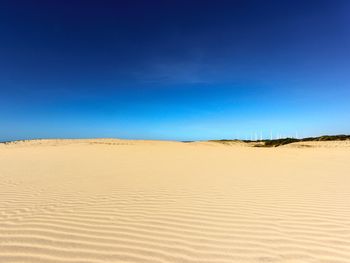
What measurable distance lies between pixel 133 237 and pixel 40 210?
7.32 ft

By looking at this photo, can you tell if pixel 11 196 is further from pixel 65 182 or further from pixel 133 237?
pixel 133 237

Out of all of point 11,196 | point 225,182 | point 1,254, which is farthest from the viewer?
point 225,182

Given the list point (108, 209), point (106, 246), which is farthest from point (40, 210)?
point (106, 246)

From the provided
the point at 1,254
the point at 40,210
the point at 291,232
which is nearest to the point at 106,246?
the point at 1,254

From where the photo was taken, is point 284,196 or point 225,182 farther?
point 225,182

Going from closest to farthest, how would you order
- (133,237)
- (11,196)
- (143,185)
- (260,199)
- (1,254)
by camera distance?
(1,254), (133,237), (260,199), (11,196), (143,185)

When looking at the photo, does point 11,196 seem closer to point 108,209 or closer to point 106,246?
point 108,209

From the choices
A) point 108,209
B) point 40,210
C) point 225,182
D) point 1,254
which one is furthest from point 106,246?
point 225,182

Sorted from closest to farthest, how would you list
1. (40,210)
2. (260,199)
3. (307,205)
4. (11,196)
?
(40,210) < (307,205) < (260,199) < (11,196)

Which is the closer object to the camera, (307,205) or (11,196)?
(307,205)

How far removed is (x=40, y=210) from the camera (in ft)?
15.8

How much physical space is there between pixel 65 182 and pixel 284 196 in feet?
19.4

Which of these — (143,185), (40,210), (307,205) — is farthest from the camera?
(143,185)

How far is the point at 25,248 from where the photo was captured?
330cm
